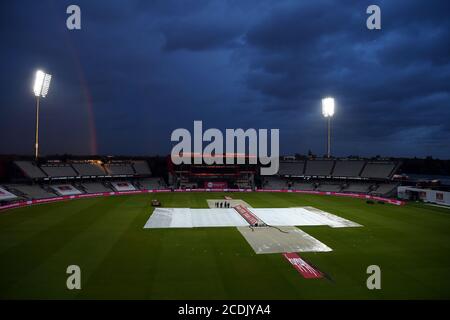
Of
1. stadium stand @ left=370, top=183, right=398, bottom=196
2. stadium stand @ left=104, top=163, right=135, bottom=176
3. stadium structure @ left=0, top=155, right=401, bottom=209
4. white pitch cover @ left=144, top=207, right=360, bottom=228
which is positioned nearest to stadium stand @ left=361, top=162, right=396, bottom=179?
stadium structure @ left=0, top=155, right=401, bottom=209

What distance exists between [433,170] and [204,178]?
86248 mm

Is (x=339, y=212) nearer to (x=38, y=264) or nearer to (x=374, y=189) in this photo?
(x=374, y=189)

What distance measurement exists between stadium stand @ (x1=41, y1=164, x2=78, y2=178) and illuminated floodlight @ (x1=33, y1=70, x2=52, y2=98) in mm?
15963

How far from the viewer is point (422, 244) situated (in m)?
25.9

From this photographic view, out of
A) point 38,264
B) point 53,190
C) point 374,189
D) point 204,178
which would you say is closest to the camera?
point 38,264

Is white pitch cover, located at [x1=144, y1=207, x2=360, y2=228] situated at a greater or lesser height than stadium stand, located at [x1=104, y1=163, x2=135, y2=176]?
lesser

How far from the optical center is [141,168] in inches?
3282

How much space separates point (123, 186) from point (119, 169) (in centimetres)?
652

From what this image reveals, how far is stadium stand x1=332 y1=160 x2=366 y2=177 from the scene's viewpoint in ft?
245

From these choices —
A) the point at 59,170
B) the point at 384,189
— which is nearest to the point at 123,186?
A: the point at 59,170

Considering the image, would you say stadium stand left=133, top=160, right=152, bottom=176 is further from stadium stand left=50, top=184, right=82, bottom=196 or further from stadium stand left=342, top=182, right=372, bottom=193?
stadium stand left=342, top=182, right=372, bottom=193

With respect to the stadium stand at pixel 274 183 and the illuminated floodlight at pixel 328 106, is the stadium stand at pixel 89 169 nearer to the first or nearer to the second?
the stadium stand at pixel 274 183
